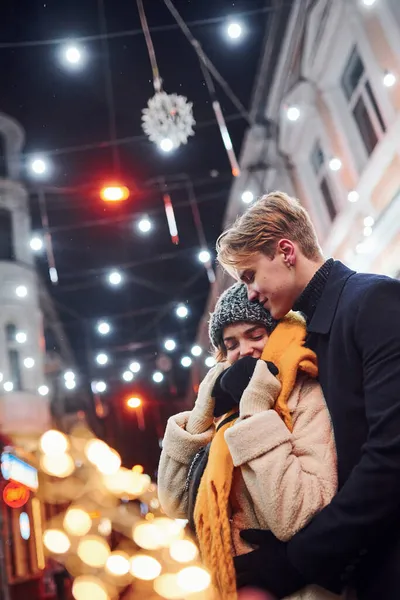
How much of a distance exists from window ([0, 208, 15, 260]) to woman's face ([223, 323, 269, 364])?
1452 cm

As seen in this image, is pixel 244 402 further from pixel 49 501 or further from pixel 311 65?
pixel 49 501

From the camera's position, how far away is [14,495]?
9320 millimetres

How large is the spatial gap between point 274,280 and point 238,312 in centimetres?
33

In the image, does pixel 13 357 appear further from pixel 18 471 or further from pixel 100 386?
pixel 18 471

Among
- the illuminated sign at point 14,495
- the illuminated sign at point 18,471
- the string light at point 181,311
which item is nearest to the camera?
the illuminated sign at point 14,495

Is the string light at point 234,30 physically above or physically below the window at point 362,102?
above

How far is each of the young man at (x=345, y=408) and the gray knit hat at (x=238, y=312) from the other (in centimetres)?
22

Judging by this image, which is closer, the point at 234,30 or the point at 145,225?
the point at 234,30

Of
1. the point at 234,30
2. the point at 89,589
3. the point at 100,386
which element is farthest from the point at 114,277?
the point at 234,30

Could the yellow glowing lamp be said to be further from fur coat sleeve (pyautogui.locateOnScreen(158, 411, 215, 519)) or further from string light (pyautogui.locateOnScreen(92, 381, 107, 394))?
fur coat sleeve (pyautogui.locateOnScreen(158, 411, 215, 519))

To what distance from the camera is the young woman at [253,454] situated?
5.45 ft

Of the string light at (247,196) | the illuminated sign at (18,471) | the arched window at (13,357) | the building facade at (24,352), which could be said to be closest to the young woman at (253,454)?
the illuminated sign at (18,471)

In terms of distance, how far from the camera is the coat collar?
6.14 ft

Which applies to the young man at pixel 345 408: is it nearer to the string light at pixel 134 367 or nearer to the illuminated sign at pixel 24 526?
the illuminated sign at pixel 24 526
